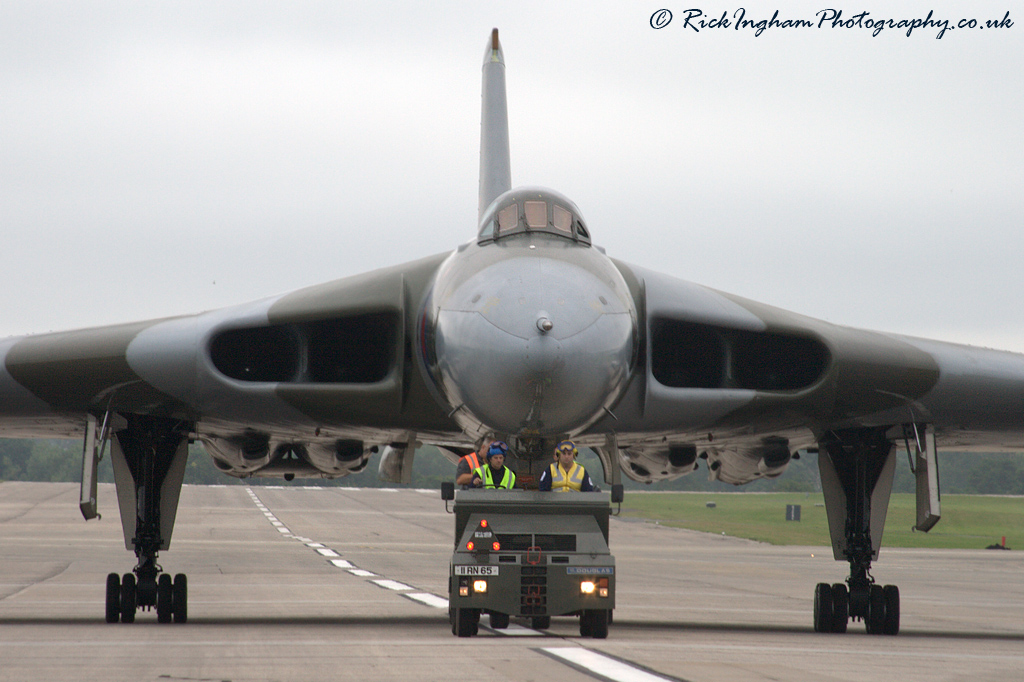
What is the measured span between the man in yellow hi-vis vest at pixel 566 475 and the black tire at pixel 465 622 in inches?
44.1

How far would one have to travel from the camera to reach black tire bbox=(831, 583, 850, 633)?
39.1 ft

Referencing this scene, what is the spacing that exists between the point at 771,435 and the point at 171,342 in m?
5.82

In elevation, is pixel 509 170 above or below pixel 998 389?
above

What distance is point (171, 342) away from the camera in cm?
1083

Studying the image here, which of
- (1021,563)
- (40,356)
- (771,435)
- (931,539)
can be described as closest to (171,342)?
(40,356)

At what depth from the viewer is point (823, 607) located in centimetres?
1187

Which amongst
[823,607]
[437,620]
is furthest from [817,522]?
[437,620]

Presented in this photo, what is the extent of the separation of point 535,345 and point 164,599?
4985 millimetres

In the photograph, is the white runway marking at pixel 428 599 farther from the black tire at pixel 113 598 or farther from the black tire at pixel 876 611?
the black tire at pixel 876 611

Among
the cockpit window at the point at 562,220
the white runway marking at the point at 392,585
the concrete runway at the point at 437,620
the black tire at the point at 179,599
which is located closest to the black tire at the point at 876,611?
the concrete runway at the point at 437,620

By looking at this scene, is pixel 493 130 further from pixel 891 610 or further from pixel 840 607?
pixel 891 610

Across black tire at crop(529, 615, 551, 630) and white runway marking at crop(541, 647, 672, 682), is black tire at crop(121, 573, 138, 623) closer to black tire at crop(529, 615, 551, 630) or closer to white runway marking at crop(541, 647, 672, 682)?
black tire at crop(529, 615, 551, 630)

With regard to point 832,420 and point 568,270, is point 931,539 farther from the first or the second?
point 568,270

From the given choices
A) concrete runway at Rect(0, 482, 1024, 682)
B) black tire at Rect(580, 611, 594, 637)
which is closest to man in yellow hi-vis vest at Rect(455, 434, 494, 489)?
concrete runway at Rect(0, 482, 1024, 682)
